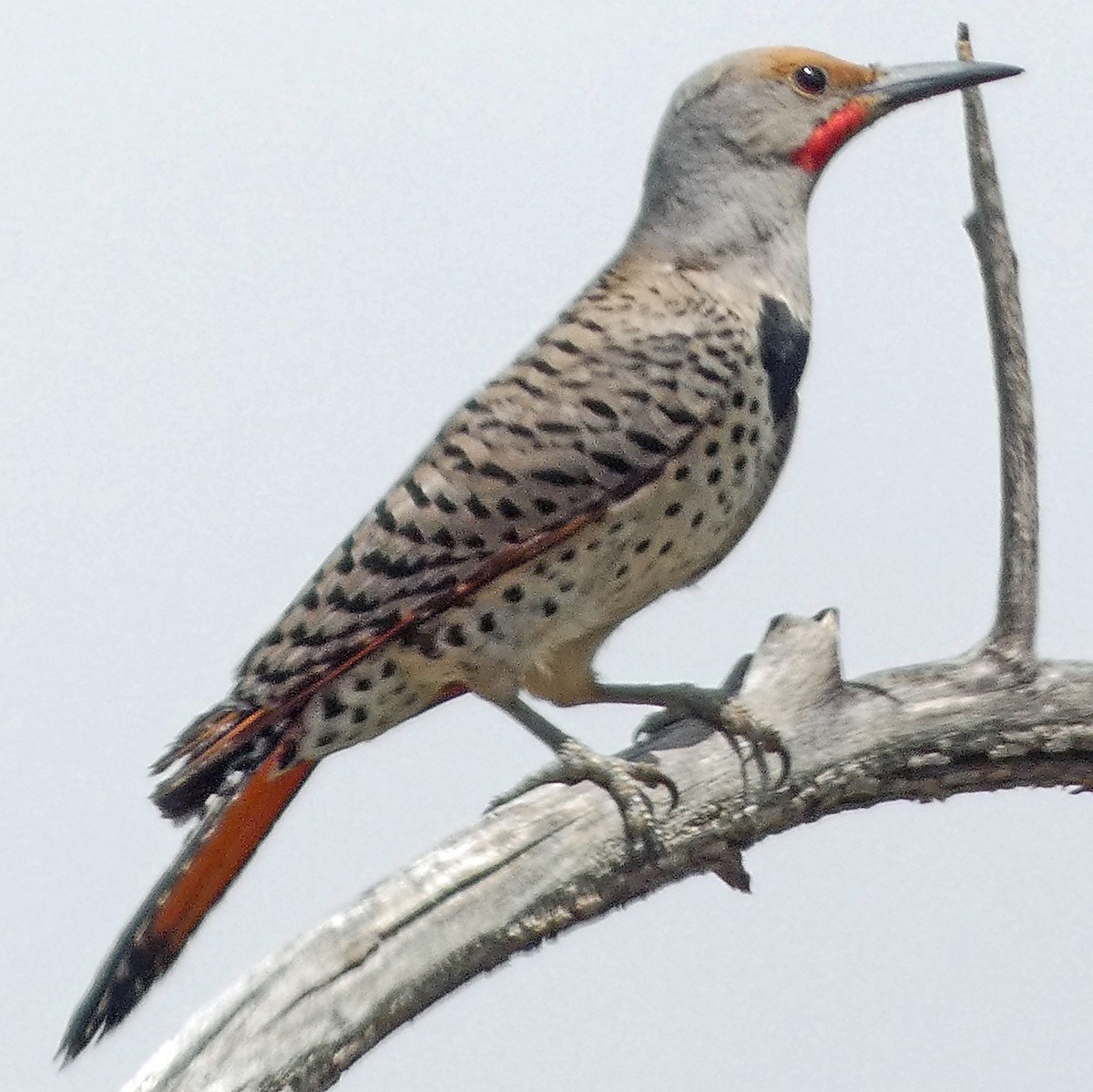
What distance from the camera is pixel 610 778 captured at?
379 cm

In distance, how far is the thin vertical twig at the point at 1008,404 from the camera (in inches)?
152

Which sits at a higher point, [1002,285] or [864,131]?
[864,131]

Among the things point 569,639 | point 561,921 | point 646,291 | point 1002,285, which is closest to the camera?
point 561,921

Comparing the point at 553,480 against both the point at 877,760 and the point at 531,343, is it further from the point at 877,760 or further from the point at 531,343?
the point at 877,760

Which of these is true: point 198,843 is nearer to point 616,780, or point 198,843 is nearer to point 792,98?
point 616,780

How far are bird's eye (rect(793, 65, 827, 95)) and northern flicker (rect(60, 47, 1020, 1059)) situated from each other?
1.14 ft

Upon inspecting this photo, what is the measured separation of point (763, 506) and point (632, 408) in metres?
0.43

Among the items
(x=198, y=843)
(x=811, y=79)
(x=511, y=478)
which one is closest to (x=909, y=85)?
(x=811, y=79)

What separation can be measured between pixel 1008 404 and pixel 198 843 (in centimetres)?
183

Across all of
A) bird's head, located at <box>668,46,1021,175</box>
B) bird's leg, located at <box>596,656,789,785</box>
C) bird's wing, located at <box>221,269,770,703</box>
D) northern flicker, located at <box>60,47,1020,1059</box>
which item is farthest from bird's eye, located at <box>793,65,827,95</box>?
bird's leg, located at <box>596,656,789,785</box>

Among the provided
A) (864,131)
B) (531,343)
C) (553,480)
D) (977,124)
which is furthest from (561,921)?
(864,131)

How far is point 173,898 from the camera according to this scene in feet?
12.8

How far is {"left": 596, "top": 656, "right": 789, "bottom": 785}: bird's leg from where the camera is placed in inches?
152

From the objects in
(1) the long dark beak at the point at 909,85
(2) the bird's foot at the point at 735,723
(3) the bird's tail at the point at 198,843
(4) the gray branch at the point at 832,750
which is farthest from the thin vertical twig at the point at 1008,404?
(3) the bird's tail at the point at 198,843
